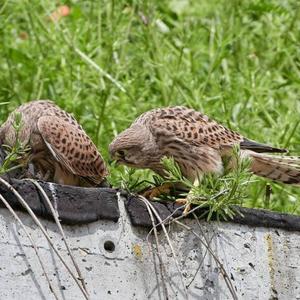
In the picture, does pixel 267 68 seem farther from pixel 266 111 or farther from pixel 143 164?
pixel 143 164

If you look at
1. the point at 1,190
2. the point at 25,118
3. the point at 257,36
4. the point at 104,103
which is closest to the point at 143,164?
the point at 25,118

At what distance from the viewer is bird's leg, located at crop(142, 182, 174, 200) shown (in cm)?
447

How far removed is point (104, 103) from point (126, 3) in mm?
703

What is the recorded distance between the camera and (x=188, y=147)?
16.3 feet

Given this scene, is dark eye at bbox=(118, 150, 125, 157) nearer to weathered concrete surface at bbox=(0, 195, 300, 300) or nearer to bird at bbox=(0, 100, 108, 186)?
bird at bbox=(0, 100, 108, 186)

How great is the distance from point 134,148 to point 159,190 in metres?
0.56

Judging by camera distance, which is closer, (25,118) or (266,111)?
(25,118)

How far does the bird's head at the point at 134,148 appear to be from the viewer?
501 cm

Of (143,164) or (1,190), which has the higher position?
(1,190)

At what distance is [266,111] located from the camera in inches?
250

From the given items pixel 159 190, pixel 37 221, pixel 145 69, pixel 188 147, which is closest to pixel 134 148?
pixel 188 147

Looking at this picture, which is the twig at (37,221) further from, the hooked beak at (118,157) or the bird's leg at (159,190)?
the hooked beak at (118,157)

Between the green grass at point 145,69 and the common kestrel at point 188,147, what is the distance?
0.85 m

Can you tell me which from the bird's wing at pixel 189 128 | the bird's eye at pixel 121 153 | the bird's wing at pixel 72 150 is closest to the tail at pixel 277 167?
the bird's wing at pixel 189 128
